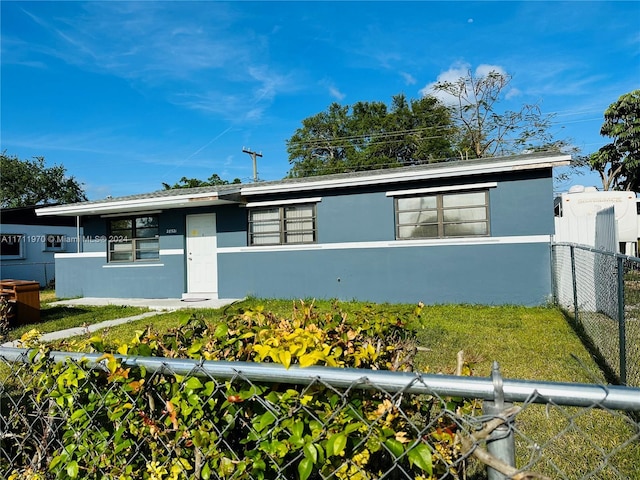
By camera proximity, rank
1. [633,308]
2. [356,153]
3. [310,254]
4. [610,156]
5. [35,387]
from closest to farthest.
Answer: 1. [35,387]
2. [633,308]
3. [310,254]
4. [610,156]
5. [356,153]

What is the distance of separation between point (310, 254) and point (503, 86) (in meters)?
22.8

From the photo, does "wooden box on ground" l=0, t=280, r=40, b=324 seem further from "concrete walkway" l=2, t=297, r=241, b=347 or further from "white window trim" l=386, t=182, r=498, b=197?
"white window trim" l=386, t=182, r=498, b=197

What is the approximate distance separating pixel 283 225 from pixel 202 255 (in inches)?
115

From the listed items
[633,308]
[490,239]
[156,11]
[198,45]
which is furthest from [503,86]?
[633,308]

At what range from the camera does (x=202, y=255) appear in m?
13.2

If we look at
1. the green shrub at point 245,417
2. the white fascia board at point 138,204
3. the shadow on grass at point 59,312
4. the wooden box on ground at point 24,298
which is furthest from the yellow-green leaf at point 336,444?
the white fascia board at point 138,204

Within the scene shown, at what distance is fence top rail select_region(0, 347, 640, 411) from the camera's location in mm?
916

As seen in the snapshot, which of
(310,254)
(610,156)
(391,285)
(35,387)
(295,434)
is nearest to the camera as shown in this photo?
(295,434)

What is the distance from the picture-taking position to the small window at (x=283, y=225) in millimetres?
11961

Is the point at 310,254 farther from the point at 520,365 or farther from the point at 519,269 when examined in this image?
the point at 520,365

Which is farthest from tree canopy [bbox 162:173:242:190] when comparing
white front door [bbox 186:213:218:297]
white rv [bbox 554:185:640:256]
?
white rv [bbox 554:185:640:256]

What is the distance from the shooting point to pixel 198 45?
33.1ft

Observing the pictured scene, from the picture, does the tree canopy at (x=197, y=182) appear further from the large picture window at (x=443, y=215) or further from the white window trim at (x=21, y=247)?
the large picture window at (x=443, y=215)

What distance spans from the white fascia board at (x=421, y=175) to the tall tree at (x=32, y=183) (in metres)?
36.2
